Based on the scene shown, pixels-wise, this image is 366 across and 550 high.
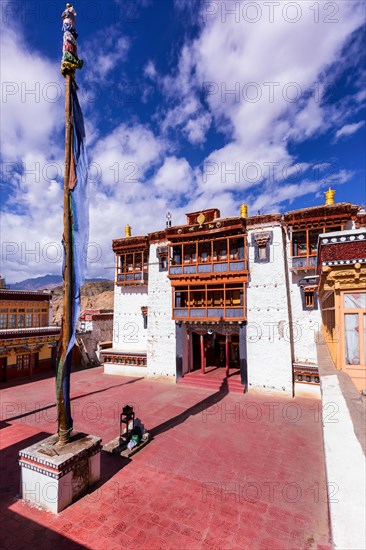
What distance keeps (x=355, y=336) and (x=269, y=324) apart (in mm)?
10095

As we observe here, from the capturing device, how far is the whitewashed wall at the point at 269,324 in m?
15.9

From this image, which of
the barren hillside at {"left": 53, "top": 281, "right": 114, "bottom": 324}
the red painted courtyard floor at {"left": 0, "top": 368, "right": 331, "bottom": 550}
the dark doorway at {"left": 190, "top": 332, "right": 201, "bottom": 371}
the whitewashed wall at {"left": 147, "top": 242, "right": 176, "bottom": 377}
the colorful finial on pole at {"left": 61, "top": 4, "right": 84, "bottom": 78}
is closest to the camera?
the red painted courtyard floor at {"left": 0, "top": 368, "right": 331, "bottom": 550}

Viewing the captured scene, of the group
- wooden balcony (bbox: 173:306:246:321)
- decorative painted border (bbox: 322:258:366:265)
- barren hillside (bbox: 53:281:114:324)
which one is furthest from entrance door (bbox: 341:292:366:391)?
barren hillside (bbox: 53:281:114:324)

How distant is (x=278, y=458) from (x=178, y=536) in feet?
15.1

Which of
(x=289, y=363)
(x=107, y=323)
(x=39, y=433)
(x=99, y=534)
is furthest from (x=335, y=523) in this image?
(x=107, y=323)

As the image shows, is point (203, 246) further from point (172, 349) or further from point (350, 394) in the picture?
point (350, 394)

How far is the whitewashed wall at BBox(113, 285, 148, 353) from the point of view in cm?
2227

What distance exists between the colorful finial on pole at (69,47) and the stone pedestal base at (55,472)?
974 cm

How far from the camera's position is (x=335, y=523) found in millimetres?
2264

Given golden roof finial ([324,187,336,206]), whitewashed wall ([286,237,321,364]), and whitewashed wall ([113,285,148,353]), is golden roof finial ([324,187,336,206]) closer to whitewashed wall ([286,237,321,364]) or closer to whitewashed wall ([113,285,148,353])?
whitewashed wall ([286,237,321,364])

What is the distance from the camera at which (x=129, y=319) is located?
2267cm

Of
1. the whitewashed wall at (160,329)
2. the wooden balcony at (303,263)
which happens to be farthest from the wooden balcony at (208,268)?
the wooden balcony at (303,263)

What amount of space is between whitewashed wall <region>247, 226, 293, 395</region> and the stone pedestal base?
11.4 meters

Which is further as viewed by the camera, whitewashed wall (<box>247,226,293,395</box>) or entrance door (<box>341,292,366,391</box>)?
whitewashed wall (<box>247,226,293,395</box>)
